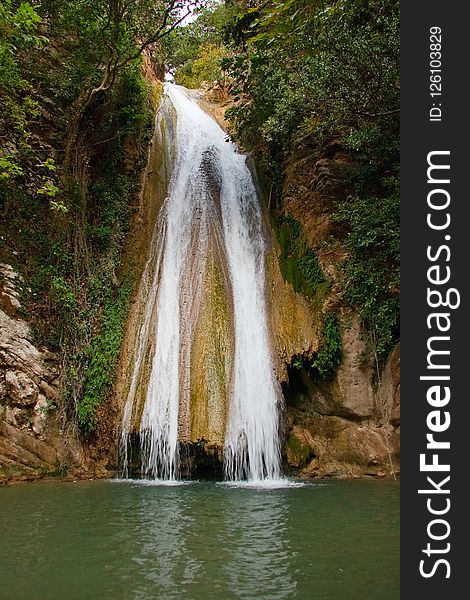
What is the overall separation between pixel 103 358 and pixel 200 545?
6.76 meters

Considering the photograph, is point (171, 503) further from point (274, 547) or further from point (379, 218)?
point (379, 218)

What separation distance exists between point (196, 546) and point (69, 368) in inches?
261

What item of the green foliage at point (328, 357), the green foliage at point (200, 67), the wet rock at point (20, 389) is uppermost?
the green foliage at point (200, 67)

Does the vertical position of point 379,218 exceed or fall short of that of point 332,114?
it falls short

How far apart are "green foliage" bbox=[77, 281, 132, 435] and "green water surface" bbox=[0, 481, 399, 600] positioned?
260cm

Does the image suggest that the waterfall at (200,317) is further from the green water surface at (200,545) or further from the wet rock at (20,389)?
the wet rock at (20,389)

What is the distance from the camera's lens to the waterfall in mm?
9578

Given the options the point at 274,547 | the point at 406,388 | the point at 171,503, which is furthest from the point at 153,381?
the point at 406,388

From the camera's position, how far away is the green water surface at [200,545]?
3.83 metres

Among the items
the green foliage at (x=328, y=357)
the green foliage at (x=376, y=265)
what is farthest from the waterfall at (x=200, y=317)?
the green foliage at (x=376, y=265)

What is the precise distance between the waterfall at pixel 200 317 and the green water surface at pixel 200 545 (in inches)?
68.8

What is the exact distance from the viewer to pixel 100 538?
5191 mm

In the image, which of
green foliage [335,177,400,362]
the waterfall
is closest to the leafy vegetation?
the waterfall

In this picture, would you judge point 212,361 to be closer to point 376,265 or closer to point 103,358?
point 103,358
